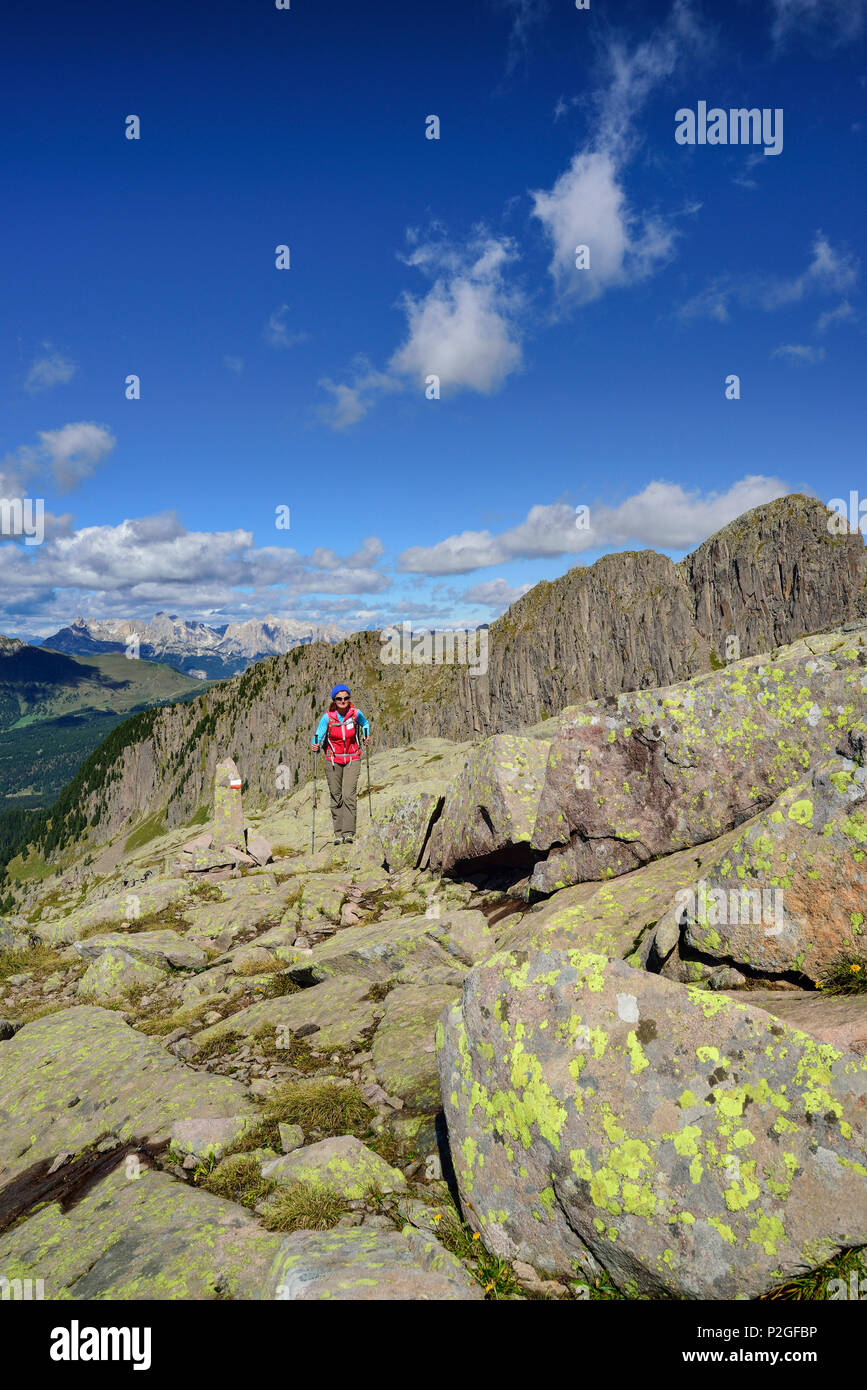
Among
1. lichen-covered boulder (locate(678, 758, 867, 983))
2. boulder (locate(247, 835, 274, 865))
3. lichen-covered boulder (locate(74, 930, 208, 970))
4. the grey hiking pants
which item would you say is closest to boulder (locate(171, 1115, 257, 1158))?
lichen-covered boulder (locate(678, 758, 867, 983))

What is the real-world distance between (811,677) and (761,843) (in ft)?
17.4

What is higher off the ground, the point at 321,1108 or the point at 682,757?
the point at 682,757

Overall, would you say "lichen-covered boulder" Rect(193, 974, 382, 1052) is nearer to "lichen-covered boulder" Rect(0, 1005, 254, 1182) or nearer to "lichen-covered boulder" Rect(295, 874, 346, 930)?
"lichen-covered boulder" Rect(0, 1005, 254, 1182)

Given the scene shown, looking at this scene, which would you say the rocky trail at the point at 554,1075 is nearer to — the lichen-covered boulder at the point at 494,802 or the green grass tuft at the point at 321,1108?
the green grass tuft at the point at 321,1108

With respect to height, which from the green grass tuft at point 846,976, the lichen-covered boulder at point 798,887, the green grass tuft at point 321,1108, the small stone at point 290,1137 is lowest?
the green grass tuft at point 321,1108

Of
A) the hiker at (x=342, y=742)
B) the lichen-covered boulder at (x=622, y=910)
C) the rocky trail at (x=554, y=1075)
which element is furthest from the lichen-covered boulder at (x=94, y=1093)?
the hiker at (x=342, y=742)

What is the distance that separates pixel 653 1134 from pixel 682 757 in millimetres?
8103

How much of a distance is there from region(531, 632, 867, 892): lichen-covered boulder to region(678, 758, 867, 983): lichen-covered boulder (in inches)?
154

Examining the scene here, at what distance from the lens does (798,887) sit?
7.38 metres

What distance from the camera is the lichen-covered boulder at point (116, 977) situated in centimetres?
1562

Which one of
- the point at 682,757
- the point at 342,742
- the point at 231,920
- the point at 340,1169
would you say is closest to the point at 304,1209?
the point at 340,1169

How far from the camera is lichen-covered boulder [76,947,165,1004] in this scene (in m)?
15.6

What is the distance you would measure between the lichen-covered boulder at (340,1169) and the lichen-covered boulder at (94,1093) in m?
1.97

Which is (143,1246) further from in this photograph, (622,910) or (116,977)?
(116,977)
